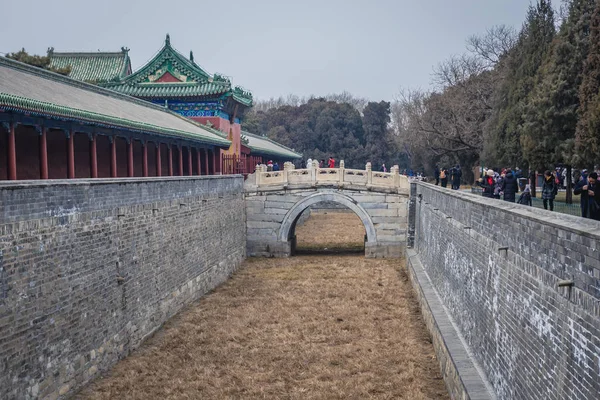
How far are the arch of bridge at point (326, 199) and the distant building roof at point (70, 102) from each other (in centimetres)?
431

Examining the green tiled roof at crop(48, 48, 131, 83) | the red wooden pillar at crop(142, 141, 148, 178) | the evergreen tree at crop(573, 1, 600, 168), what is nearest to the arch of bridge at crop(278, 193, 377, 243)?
the red wooden pillar at crop(142, 141, 148, 178)

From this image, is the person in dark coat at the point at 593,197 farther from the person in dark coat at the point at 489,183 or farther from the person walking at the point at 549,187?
the person in dark coat at the point at 489,183

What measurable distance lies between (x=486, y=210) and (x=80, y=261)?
5.67 meters

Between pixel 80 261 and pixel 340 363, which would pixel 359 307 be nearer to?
pixel 340 363

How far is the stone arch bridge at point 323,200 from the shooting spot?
21.5 m

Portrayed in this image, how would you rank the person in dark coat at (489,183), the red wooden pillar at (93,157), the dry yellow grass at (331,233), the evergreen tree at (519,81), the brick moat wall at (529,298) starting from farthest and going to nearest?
the dry yellow grass at (331,233) < the evergreen tree at (519,81) < the person in dark coat at (489,183) < the red wooden pillar at (93,157) < the brick moat wall at (529,298)

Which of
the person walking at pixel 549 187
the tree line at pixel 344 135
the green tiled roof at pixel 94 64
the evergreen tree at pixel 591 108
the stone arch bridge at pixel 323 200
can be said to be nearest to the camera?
the person walking at pixel 549 187

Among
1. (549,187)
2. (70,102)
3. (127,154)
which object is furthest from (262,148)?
(549,187)

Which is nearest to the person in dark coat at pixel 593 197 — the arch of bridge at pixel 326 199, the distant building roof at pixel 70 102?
the distant building roof at pixel 70 102

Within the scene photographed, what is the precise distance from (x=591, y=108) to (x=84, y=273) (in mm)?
12235

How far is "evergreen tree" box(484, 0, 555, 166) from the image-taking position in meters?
21.9

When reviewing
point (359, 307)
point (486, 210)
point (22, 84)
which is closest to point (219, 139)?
point (359, 307)

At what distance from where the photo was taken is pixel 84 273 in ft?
30.1

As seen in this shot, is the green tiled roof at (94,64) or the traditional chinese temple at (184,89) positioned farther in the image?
the green tiled roof at (94,64)
